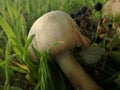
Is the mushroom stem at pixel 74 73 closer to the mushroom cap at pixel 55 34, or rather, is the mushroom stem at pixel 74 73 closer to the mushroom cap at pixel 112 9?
the mushroom cap at pixel 55 34

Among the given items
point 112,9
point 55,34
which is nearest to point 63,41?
point 55,34

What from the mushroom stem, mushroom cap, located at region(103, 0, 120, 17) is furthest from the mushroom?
mushroom cap, located at region(103, 0, 120, 17)

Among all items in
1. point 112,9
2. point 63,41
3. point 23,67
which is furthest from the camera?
point 112,9

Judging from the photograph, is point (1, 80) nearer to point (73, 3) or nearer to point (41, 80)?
point (41, 80)

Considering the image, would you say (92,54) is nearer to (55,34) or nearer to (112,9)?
(55,34)

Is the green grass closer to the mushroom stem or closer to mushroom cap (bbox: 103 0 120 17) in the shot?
the mushroom stem
